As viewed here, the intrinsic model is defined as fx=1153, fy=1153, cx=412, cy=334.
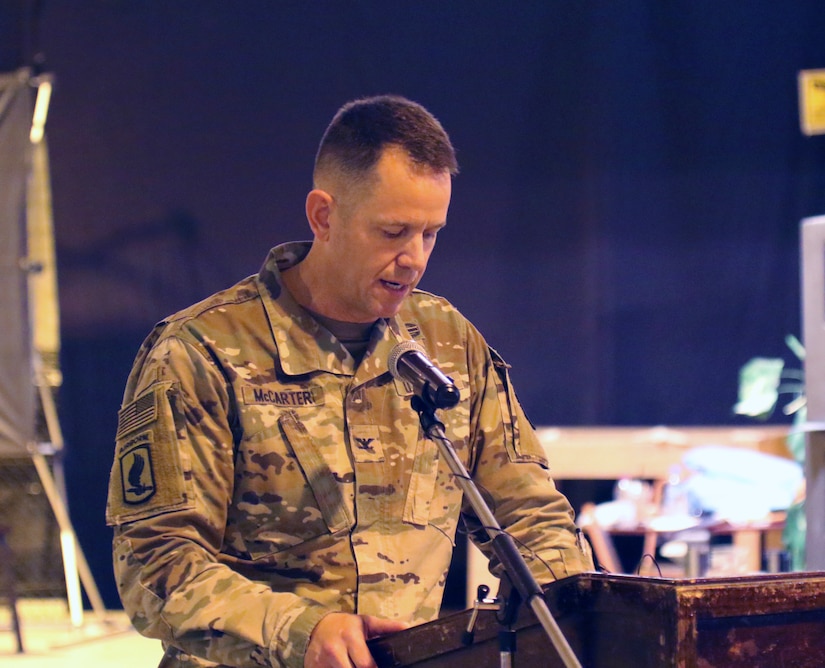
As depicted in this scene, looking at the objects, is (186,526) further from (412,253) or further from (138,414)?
(412,253)

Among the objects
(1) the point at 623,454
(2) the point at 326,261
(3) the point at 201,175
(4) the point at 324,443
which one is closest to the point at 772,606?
(4) the point at 324,443

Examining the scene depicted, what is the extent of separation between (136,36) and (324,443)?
4.21m

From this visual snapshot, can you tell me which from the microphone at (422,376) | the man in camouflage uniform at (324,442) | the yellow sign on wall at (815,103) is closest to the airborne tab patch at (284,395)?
the man in camouflage uniform at (324,442)

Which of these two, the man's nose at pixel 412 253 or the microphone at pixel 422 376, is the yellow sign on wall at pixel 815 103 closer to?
the man's nose at pixel 412 253

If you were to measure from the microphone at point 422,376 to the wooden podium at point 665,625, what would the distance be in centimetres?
27

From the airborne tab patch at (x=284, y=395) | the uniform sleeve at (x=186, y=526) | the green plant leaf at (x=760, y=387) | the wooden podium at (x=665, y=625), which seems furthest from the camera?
the green plant leaf at (x=760, y=387)

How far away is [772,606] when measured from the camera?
1.30 metres

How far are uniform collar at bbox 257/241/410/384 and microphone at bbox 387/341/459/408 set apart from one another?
0.38 metres

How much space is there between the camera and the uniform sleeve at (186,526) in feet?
5.25

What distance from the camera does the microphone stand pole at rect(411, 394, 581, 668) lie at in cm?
127

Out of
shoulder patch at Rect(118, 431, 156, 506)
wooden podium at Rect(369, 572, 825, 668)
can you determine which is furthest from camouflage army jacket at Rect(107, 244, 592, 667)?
wooden podium at Rect(369, 572, 825, 668)

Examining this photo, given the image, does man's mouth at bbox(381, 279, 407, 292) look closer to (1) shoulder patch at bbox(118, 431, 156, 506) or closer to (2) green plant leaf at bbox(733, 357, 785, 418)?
(1) shoulder patch at bbox(118, 431, 156, 506)

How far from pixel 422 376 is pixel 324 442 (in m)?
0.42

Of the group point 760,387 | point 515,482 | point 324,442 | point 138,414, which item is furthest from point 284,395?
point 760,387
